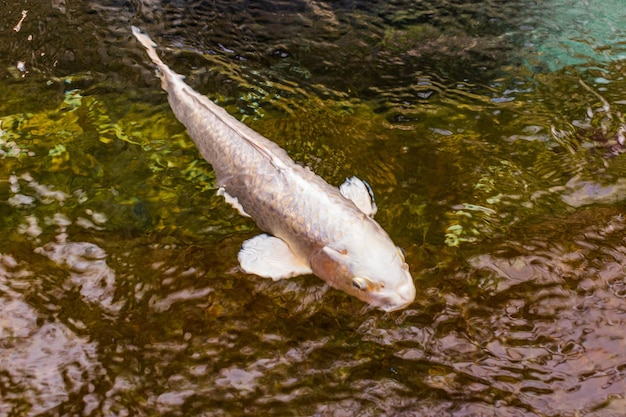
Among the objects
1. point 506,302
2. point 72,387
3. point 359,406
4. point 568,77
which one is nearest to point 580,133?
point 568,77

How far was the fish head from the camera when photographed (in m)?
4.01

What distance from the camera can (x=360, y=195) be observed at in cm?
488

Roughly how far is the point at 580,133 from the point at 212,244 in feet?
12.5

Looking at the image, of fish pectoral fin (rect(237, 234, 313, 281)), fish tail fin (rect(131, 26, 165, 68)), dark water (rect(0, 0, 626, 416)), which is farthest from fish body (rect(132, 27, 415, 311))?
fish tail fin (rect(131, 26, 165, 68))

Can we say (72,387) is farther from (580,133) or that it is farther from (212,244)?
(580,133)

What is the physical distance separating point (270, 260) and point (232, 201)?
2.80ft

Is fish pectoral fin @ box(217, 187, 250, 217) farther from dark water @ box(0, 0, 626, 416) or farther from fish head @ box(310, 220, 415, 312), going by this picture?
fish head @ box(310, 220, 415, 312)

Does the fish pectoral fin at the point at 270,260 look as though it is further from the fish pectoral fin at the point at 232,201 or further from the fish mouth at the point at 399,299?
the fish mouth at the point at 399,299

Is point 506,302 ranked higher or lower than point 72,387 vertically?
higher

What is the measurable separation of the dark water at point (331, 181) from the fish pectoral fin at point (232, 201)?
64mm

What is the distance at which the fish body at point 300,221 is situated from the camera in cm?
408

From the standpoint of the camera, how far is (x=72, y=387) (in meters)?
3.75

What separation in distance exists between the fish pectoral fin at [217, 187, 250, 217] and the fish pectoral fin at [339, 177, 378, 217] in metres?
0.88

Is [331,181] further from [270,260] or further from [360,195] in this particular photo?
[270,260]
